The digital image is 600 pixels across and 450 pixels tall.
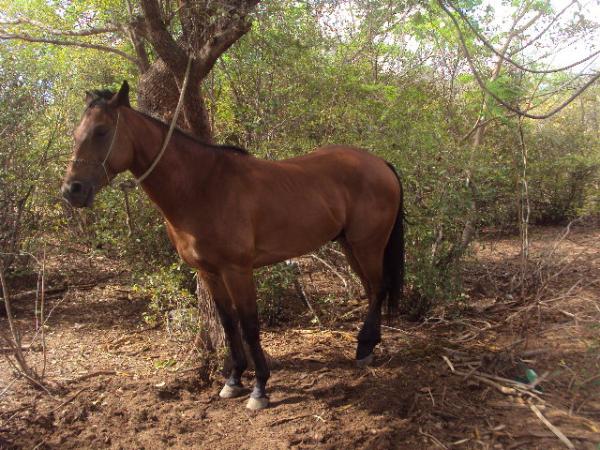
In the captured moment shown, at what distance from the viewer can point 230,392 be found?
135 inches

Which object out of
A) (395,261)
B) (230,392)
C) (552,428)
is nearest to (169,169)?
(230,392)

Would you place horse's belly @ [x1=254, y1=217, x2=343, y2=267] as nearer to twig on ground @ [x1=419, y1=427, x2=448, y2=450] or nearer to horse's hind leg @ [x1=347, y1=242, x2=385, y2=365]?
horse's hind leg @ [x1=347, y1=242, x2=385, y2=365]

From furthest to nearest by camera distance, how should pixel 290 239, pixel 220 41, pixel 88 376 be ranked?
pixel 88 376, pixel 290 239, pixel 220 41

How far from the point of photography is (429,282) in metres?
4.53

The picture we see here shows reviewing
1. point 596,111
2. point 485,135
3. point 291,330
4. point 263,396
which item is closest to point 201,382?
point 263,396

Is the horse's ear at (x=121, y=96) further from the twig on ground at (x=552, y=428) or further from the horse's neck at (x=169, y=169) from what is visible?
the twig on ground at (x=552, y=428)

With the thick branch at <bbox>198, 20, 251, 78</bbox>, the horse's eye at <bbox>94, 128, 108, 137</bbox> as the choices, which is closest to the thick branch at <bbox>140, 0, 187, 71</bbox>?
the thick branch at <bbox>198, 20, 251, 78</bbox>

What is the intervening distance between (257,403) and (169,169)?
1.69 m

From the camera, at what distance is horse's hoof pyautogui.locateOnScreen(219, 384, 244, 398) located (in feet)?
11.3

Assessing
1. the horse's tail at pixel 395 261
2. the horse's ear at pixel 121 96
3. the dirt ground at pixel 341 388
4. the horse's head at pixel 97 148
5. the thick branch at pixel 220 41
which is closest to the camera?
the horse's head at pixel 97 148

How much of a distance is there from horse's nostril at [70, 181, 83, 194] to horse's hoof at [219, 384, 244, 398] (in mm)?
Result: 1770

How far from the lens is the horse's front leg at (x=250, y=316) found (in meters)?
3.08

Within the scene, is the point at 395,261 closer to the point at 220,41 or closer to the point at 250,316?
the point at 250,316

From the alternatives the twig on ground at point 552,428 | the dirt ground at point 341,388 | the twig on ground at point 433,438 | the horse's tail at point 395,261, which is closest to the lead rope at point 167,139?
the dirt ground at point 341,388
